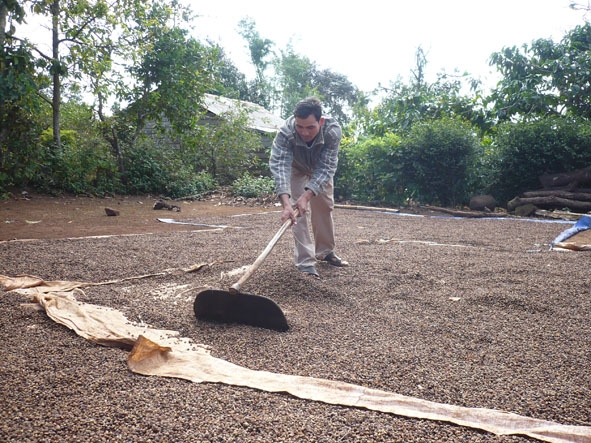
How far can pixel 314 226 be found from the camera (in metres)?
3.89

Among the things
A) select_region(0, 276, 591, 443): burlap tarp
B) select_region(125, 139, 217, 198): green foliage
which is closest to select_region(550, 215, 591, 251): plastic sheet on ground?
select_region(0, 276, 591, 443): burlap tarp

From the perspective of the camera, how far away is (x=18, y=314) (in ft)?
8.43

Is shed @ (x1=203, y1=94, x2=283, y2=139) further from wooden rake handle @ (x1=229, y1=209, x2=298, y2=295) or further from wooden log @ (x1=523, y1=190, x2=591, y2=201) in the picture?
wooden rake handle @ (x1=229, y1=209, x2=298, y2=295)

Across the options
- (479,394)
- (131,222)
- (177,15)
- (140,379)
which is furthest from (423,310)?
(177,15)

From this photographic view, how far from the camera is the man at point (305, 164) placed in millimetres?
3287

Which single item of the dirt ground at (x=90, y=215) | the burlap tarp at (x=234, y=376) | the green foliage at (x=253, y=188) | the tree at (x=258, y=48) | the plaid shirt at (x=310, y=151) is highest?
the tree at (x=258, y=48)

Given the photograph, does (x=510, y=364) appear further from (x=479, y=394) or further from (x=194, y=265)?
(x=194, y=265)

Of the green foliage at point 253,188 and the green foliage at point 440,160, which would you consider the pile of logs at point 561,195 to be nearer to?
the green foliage at point 440,160

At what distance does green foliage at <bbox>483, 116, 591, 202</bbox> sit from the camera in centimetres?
939

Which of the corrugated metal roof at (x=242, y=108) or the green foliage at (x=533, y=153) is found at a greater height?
the corrugated metal roof at (x=242, y=108)

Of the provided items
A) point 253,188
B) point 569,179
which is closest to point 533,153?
point 569,179

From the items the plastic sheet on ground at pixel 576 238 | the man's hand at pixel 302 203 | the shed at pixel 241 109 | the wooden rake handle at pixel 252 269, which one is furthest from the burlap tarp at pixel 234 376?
the shed at pixel 241 109

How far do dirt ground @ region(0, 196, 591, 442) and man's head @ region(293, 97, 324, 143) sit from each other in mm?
996

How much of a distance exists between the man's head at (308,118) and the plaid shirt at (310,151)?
0.10 meters
